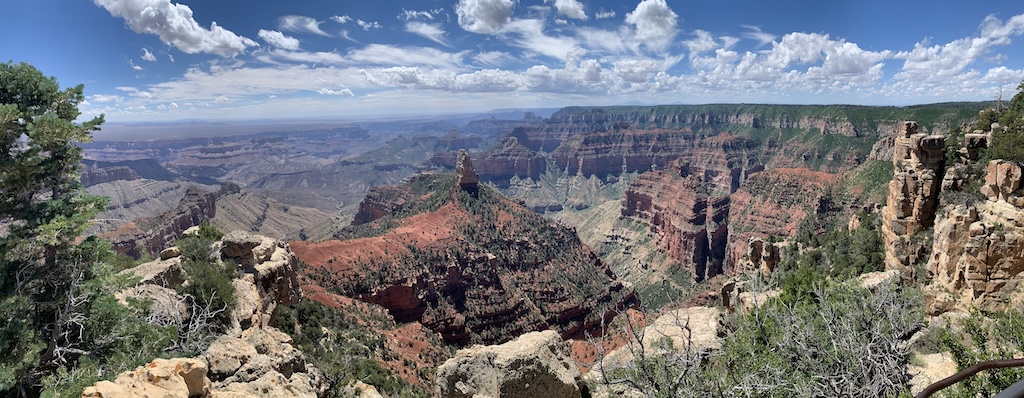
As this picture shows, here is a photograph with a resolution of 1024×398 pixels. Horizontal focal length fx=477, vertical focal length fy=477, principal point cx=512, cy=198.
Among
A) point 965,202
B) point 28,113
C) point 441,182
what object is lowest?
point 441,182

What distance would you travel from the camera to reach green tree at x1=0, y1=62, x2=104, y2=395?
13023mm

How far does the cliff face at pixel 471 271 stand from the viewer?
6169 centimetres

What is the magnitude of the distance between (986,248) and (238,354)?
32.8 metres

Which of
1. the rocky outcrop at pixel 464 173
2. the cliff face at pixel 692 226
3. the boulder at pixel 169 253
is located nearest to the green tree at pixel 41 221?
the boulder at pixel 169 253

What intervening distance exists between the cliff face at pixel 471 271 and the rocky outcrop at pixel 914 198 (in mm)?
25073

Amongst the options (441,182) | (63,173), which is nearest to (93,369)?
(63,173)

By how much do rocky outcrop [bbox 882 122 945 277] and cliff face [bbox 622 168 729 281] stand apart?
89.3 meters

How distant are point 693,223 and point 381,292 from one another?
309ft

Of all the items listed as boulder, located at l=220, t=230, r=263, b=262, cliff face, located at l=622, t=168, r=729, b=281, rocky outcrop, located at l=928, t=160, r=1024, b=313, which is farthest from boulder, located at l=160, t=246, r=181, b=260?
cliff face, located at l=622, t=168, r=729, b=281

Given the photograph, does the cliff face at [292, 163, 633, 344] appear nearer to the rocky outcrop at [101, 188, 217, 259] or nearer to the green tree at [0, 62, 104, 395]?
the green tree at [0, 62, 104, 395]

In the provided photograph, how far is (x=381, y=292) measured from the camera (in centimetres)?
6009

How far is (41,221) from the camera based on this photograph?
14328mm

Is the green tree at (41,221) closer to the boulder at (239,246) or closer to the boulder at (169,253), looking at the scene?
the boulder at (169,253)

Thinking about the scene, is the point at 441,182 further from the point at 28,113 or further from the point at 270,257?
the point at 28,113
